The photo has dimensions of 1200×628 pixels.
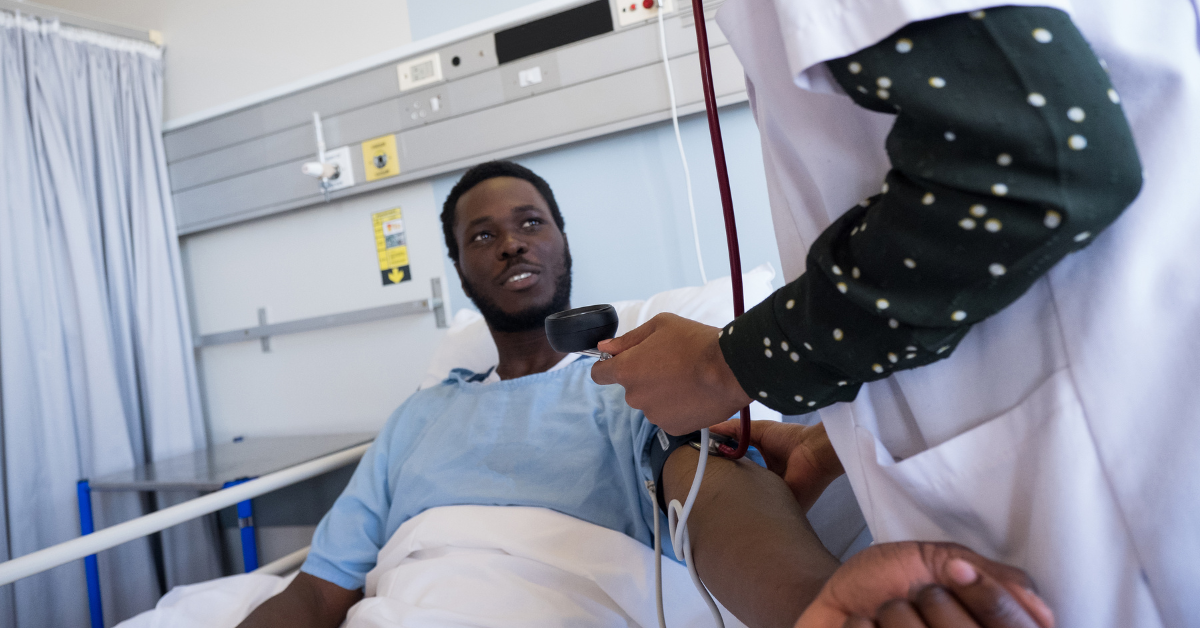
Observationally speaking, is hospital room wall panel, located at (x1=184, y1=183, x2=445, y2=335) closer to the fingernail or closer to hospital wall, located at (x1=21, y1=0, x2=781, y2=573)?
hospital wall, located at (x1=21, y1=0, x2=781, y2=573)

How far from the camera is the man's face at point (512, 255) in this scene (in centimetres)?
146

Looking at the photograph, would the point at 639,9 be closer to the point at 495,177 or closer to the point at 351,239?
the point at 495,177

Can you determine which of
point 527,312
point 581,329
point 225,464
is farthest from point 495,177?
point 225,464

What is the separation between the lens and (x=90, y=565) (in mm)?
1891

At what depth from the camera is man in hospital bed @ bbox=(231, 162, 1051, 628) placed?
79cm

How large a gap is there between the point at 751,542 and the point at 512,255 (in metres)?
0.90

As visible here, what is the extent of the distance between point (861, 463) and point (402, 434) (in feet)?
Result: 3.39

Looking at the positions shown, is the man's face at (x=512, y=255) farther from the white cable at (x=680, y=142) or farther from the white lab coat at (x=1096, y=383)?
the white lab coat at (x=1096, y=383)

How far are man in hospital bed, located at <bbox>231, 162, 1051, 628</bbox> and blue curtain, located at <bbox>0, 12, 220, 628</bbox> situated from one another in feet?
4.26

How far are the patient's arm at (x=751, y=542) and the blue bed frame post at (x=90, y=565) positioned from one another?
6.06 ft

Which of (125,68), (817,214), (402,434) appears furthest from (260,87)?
(817,214)

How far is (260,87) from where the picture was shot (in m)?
2.29

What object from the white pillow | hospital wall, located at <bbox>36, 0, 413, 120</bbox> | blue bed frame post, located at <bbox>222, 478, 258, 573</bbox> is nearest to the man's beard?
the white pillow

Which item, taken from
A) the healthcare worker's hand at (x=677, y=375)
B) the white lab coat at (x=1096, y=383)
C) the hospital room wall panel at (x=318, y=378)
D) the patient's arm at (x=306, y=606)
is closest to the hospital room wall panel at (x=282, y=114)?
the hospital room wall panel at (x=318, y=378)
